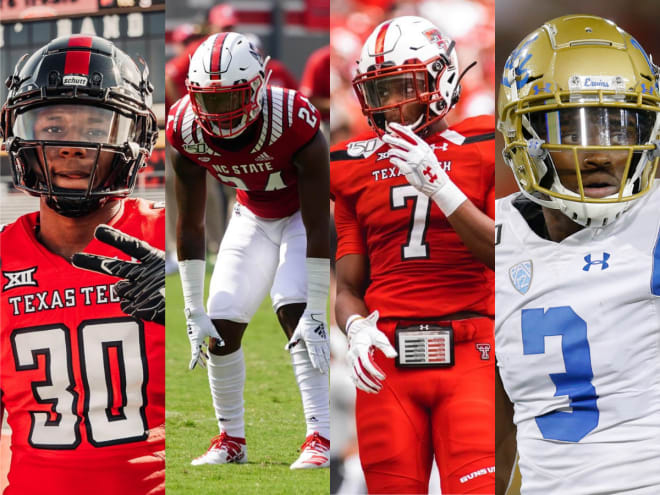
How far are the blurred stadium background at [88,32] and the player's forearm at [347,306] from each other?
2.14 feet

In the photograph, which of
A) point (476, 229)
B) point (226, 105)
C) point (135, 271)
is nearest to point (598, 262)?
point (476, 229)

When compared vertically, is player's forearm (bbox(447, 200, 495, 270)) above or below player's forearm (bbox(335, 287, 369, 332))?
above

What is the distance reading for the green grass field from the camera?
9.59ft

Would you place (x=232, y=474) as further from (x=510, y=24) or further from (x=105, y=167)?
(x=510, y=24)

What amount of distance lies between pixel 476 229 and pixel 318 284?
569 millimetres

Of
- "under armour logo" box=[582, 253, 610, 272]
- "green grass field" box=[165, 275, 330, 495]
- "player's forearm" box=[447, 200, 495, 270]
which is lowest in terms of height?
"green grass field" box=[165, 275, 330, 495]

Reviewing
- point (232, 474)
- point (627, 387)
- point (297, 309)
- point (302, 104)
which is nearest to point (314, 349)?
point (297, 309)

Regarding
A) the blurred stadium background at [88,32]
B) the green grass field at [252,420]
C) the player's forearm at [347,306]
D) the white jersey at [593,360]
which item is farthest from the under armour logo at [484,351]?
the blurred stadium background at [88,32]

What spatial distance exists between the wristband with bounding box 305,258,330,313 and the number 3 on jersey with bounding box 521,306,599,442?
27.7 inches

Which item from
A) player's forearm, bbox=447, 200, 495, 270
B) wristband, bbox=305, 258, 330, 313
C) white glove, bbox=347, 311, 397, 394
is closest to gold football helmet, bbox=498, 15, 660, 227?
player's forearm, bbox=447, 200, 495, 270

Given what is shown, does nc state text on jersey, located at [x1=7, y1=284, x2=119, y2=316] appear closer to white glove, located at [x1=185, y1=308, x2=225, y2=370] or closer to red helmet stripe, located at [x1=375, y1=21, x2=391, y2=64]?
white glove, located at [x1=185, y1=308, x2=225, y2=370]

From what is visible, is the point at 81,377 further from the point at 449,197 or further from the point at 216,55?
the point at 449,197

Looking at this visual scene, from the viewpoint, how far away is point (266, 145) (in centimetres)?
297

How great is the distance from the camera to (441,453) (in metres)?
2.71
